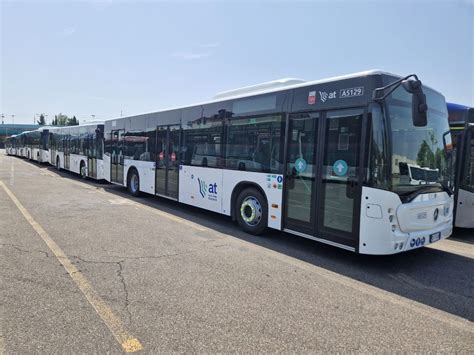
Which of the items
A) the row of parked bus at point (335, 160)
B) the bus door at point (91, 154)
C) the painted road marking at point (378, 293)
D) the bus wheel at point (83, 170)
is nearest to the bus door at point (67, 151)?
the bus wheel at point (83, 170)

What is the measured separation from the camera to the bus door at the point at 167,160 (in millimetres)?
9750

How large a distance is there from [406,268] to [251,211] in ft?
10.1

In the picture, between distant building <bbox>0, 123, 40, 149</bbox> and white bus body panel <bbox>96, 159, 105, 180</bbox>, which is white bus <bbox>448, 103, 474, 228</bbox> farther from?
distant building <bbox>0, 123, 40, 149</bbox>

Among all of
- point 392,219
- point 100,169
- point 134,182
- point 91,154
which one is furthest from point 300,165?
point 91,154

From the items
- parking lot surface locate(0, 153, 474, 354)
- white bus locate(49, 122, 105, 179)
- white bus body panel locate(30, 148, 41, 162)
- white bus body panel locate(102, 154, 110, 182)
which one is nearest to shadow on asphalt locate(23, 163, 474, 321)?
parking lot surface locate(0, 153, 474, 354)

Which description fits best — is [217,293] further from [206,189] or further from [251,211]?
[206,189]

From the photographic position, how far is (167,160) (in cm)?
1020

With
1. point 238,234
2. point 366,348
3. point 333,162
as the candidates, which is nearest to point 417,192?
point 333,162

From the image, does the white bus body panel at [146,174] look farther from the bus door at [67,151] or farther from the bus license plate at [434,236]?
the bus door at [67,151]

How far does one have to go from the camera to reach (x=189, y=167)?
915cm

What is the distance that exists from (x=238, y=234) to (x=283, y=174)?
68.2 inches

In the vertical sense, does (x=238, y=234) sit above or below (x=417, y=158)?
below

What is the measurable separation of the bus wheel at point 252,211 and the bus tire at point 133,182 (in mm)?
5816

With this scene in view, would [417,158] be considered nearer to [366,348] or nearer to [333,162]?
[333,162]
